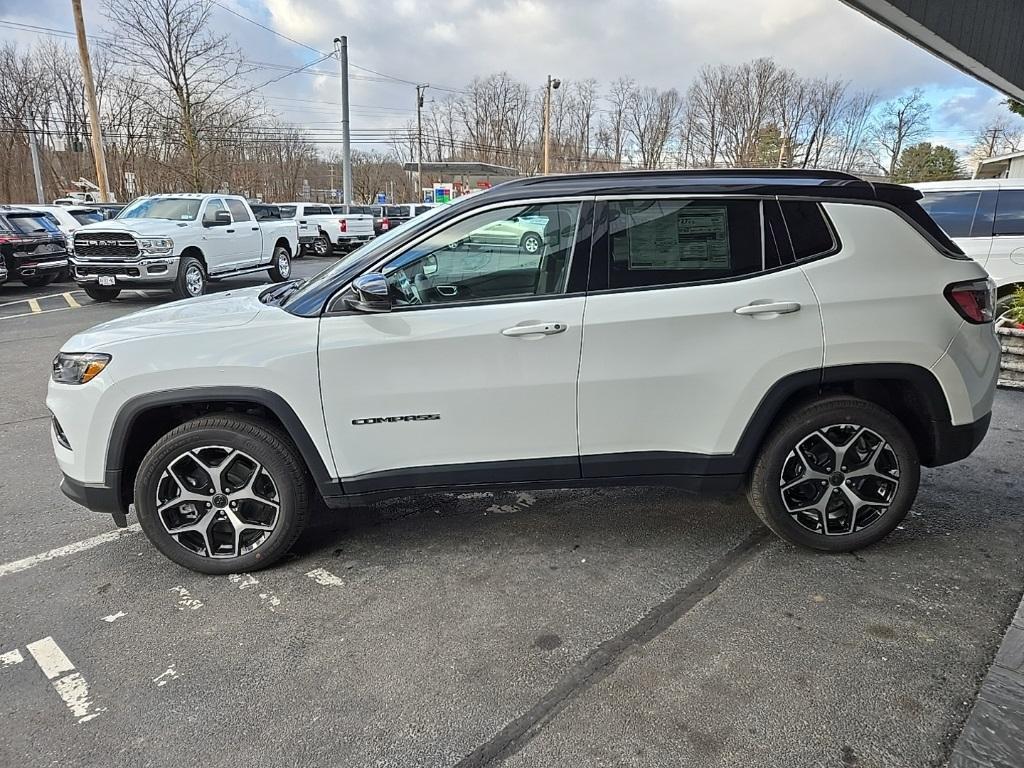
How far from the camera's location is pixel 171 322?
3221mm

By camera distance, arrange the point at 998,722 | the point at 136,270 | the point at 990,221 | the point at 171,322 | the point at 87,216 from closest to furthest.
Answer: the point at 998,722 → the point at 171,322 → the point at 990,221 → the point at 136,270 → the point at 87,216

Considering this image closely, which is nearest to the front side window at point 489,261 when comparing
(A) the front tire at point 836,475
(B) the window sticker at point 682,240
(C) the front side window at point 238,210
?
(B) the window sticker at point 682,240

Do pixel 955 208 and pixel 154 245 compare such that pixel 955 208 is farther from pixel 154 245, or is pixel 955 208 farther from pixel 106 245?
pixel 106 245

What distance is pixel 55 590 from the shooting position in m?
3.17

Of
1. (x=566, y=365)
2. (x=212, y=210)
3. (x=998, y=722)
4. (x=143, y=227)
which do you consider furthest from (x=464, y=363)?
(x=212, y=210)

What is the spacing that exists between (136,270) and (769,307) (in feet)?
38.8

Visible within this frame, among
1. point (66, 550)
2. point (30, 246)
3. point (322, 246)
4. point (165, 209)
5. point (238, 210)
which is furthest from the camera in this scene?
point (322, 246)

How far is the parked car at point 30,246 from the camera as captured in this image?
13.6m

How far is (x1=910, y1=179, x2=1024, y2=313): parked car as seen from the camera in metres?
8.27

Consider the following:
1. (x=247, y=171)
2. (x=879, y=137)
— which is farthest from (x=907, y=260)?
(x=879, y=137)

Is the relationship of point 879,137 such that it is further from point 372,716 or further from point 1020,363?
point 372,716

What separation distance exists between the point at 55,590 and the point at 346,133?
85.9 feet

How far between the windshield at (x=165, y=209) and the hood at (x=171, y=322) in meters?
10.5

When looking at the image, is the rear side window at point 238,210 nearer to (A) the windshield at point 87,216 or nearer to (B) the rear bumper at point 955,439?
(A) the windshield at point 87,216
